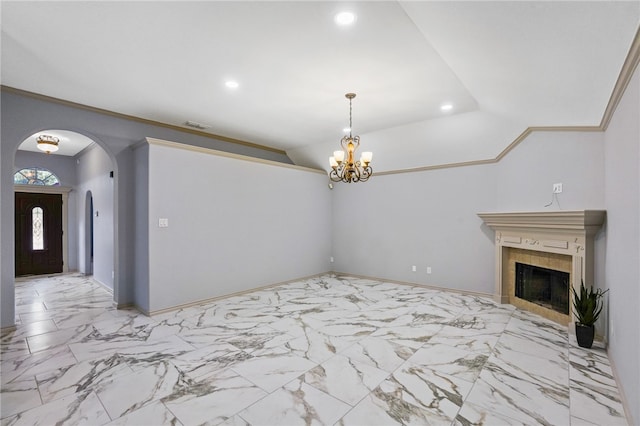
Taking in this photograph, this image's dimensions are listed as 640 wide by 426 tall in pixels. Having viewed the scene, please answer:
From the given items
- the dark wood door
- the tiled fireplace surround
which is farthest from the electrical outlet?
the dark wood door

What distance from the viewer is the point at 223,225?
16.9 ft

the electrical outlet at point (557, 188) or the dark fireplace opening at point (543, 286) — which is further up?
the electrical outlet at point (557, 188)

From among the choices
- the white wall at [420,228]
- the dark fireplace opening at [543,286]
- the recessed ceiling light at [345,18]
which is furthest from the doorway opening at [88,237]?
the dark fireplace opening at [543,286]

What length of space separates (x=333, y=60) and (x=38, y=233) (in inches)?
345

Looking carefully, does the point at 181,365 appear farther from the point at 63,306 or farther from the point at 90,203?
the point at 90,203

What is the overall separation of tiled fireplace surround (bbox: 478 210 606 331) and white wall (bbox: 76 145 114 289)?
671 centimetres

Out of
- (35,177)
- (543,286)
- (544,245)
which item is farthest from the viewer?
(35,177)

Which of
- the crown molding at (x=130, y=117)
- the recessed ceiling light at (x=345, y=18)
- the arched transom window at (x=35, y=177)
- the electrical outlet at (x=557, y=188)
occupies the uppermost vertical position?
the recessed ceiling light at (x=345, y=18)

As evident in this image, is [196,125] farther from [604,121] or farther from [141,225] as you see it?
[604,121]

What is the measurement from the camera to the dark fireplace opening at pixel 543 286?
3932 mm

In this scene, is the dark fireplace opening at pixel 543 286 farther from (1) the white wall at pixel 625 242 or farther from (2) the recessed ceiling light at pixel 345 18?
(2) the recessed ceiling light at pixel 345 18

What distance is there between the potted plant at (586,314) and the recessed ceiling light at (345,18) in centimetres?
353

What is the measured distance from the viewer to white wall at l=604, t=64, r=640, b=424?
6.47ft

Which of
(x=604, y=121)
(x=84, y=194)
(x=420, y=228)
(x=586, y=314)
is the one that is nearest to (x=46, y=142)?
(x=84, y=194)
